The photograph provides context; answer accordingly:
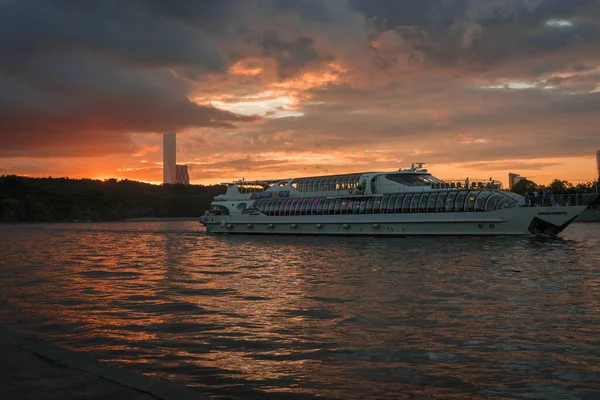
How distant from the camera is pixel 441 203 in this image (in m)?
73.3

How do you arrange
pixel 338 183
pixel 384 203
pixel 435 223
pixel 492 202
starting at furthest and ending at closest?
pixel 338 183, pixel 384 203, pixel 435 223, pixel 492 202

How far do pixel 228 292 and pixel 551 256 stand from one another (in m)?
27.6

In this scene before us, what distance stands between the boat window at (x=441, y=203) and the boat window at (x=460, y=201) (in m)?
1.47

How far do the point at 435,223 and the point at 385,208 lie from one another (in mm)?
8913

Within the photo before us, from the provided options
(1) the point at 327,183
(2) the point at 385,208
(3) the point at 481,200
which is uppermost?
(1) the point at 327,183

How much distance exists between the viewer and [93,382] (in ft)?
30.7

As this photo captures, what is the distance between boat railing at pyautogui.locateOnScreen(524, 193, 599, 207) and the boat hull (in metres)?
1.16

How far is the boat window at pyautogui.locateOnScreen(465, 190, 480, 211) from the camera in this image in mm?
70250

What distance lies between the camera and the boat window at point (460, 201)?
71.0 meters

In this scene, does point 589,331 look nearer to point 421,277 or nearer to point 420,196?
point 421,277

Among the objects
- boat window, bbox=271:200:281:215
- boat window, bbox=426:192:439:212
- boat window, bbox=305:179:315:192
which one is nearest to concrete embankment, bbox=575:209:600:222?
boat window, bbox=305:179:315:192

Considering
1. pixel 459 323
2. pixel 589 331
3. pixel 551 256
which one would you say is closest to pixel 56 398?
pixel 459 323

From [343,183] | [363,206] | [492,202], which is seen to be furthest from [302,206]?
[492,202]

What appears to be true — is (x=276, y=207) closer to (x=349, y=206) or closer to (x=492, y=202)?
(x=349, y=206)
